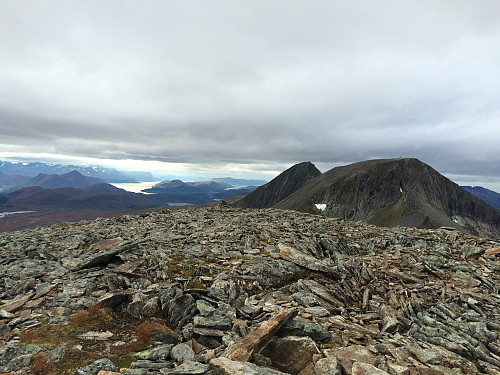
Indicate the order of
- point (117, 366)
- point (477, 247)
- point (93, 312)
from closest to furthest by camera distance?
point (117, 366)
point (93, 312)
point (477, 247)

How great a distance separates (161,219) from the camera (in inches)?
1673

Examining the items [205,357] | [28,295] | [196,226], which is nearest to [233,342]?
[205,357]

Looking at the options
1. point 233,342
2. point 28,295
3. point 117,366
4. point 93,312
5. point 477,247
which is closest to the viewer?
point 117,366

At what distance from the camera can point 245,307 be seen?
15.6 m

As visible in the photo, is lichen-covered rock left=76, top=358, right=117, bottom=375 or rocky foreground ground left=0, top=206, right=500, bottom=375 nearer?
lichen-covered rock left=76, top=358, right=117, bottom=375

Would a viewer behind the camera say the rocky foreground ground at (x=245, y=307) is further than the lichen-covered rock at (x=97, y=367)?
Yes

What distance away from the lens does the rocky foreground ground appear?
10.9 meters

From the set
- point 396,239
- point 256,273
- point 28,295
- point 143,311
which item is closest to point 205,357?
point 143,311

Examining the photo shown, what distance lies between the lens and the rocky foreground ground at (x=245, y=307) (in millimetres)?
10867

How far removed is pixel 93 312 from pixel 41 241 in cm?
1978

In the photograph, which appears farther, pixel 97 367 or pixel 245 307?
pixel 245 307

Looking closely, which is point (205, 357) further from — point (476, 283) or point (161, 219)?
point (161, 219)

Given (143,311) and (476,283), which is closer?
(143,311)

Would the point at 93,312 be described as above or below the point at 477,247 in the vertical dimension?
below
